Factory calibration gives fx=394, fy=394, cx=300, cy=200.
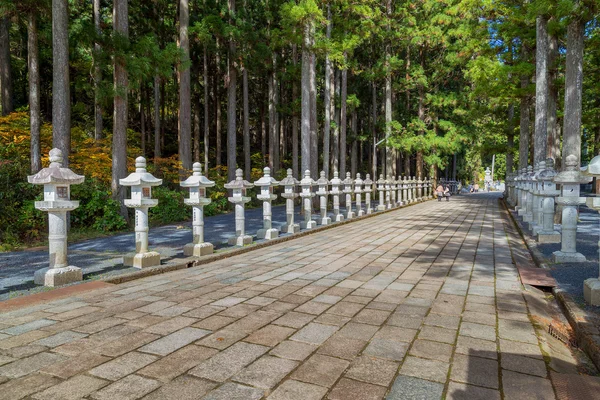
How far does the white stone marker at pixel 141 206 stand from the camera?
5816 mm

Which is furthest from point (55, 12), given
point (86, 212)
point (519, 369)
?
point (519, 369)

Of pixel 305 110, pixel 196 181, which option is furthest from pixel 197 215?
pixel 305 110

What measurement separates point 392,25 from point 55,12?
62.5 ft

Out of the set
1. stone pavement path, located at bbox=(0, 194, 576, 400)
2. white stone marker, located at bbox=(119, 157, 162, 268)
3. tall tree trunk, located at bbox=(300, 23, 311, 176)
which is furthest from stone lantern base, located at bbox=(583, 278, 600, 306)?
tall tree trunk, located at bbox=(300, 23, 311, 176)

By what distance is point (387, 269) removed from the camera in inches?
237

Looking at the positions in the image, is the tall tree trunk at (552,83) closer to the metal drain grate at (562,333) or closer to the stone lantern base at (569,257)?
the stone lantern base at (569,257)

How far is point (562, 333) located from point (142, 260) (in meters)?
5.23

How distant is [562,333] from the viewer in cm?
355

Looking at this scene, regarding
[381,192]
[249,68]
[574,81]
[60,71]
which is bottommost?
[381,192]

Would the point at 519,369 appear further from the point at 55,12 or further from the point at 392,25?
the point at 392,25

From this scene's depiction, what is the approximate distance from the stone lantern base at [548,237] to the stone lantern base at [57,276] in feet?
27.7

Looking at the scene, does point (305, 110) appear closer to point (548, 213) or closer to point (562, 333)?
point (548, 213)

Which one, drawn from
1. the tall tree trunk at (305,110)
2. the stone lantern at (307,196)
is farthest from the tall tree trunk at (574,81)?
the tall tree trunk at (305,110)

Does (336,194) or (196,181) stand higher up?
(196,181)
